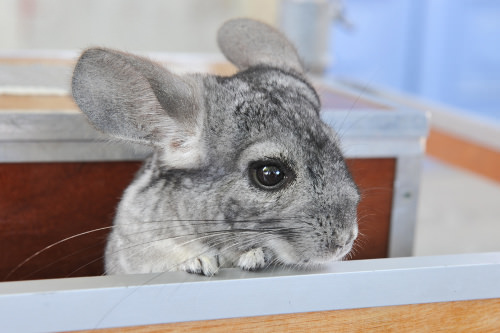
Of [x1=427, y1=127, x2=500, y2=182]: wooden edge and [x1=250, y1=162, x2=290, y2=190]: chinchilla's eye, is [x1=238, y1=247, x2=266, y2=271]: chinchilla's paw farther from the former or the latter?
[x1=427, y1=127, x2=500, y2=182]: wooden edge

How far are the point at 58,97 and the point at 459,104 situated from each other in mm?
4454

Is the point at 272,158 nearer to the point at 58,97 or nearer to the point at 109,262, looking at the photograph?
the point at 109,262

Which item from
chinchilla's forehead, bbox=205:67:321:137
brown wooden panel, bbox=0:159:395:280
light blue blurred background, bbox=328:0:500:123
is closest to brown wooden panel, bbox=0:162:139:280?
brown wooden panel, bbox=0:159:395:280

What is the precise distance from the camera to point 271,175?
41.8 inches

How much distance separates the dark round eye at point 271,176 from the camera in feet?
3.47

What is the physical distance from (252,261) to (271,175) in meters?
0.14

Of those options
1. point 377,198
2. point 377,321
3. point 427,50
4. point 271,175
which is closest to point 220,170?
point 271,175

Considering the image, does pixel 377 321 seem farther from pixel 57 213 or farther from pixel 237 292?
pixel 57 213

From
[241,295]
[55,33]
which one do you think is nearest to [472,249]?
[241,295]

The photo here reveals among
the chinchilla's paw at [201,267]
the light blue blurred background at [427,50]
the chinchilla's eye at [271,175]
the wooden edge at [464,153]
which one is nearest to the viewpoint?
the chinchilla's paw at [201,267]

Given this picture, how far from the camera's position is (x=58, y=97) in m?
1.58

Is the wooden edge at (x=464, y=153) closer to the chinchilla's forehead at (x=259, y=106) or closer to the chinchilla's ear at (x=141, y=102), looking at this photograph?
the chinchilla's forehead at (x=259, y=106)

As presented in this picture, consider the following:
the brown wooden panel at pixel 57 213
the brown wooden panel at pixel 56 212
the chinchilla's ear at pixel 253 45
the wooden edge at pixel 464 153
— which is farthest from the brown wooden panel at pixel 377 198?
the wooden edge at pixel 464 153

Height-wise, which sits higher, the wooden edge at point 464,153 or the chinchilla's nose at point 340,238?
the chinchilla's nose at point 340,238
